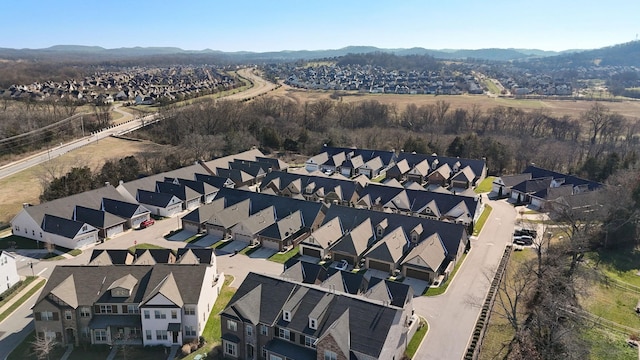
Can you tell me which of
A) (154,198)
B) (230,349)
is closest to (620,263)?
(230,349)

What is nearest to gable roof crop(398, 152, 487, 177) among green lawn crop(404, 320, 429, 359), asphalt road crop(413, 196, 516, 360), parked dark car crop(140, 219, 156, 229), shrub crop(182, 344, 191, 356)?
asphalt road crop(413, 196, 516, 360)

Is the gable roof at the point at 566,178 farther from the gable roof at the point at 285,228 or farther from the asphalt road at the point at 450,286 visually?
the gable roof at the point at 285,228

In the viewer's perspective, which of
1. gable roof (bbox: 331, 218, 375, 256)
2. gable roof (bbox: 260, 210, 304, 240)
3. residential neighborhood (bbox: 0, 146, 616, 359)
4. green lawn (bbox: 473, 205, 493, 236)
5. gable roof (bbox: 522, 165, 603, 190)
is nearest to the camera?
residential neighborhood (bbox: 0, 146, 616, 359)

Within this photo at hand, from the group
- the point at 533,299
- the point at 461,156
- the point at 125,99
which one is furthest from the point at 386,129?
the point at 125,99

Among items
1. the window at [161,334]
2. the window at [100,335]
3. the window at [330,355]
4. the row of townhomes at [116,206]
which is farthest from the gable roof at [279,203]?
the window at [330,355]

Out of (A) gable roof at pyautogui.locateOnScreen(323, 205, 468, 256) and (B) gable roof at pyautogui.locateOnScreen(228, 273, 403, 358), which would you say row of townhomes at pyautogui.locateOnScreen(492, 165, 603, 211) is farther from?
(B) gable roof at pyautogui.locateOnScreen(228, 273, 403, 358)

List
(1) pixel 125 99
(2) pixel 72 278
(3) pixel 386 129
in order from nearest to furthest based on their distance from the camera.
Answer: (2) pixel 72 278, (3) pixel 386 129, (1) pixel 125 99

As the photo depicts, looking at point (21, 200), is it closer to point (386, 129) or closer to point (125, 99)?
point (386, 129)
